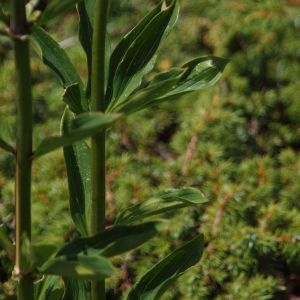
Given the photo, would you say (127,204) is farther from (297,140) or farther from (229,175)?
(297,140)

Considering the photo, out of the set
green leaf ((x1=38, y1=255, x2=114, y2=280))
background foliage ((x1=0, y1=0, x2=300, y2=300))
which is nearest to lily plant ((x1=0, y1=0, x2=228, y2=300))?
green leaf ((x1=38, y1=255, x2=114, y2=280))

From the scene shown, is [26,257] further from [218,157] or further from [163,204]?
[218,157]

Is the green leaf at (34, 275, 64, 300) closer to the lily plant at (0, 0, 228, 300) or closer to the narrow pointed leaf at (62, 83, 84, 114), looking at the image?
the lily plant at (0, 0, 228, 300)

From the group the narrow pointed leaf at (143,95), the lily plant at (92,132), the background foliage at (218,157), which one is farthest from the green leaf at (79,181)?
the background foliage at (218,157)

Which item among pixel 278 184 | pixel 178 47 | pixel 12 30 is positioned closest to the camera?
pixel 12 30

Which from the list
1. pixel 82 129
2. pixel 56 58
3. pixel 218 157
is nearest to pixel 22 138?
pixel 82 129

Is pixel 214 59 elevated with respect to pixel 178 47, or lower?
lower

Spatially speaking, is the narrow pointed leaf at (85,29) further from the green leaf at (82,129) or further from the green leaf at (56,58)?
the green leaf at (82,129)

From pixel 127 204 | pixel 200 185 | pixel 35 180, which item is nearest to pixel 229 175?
pixel 200 185
